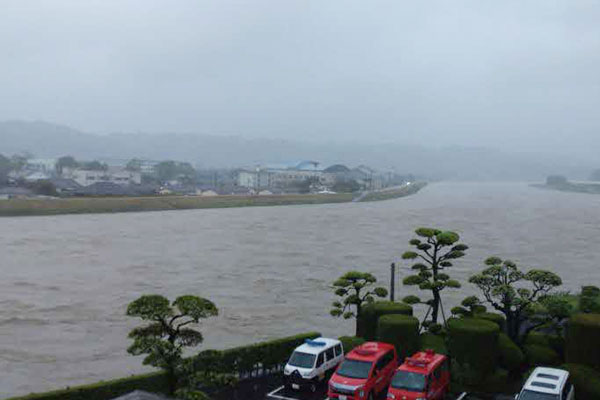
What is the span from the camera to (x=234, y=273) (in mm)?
25203

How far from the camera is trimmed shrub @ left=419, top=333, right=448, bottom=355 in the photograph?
37.8 feet

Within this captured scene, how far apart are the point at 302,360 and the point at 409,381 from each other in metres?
2.04

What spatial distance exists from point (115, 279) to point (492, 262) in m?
15.7

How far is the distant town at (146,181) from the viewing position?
5959 cm

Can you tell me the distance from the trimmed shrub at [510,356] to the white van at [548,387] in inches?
60.0

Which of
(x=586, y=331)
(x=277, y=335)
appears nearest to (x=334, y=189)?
(x=277, y=335)

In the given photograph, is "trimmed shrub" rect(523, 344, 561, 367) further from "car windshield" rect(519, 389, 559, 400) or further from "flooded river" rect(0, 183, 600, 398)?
"flooded river" rect(0, 183, 600, 398)

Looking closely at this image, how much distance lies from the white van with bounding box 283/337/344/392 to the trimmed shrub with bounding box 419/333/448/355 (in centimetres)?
179

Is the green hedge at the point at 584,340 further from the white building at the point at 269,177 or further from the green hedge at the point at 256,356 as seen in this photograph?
the white building at the point at 269,177

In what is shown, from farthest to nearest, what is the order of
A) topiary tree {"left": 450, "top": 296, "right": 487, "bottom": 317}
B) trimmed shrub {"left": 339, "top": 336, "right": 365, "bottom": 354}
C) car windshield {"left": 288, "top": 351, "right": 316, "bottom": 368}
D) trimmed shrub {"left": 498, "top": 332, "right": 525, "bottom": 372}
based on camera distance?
topiary tree {"left": 450, "top": 296, "right": 487, "bottom": 317} → trimmed shrub {"left": 339, "top": 336, "right": 365, "bottom": 354} → trimmed shrub {"left": 498, "top": 332, "right": 525, "bottom": 372} → car windshield {"left": 288, "top": 351, "right": 316, "bottom": 368}

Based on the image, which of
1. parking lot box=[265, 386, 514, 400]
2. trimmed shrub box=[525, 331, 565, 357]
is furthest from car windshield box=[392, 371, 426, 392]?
trimmed shrub box=[525, 331, 565, 357]

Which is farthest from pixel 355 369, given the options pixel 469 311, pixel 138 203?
pixel 138 203

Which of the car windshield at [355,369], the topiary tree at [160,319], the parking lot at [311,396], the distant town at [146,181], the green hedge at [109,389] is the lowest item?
the parking lot at [311,396]

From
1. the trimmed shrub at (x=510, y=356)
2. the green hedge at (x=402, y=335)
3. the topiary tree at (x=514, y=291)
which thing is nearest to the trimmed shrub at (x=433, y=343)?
the green hedge at (x=402, y=335)
